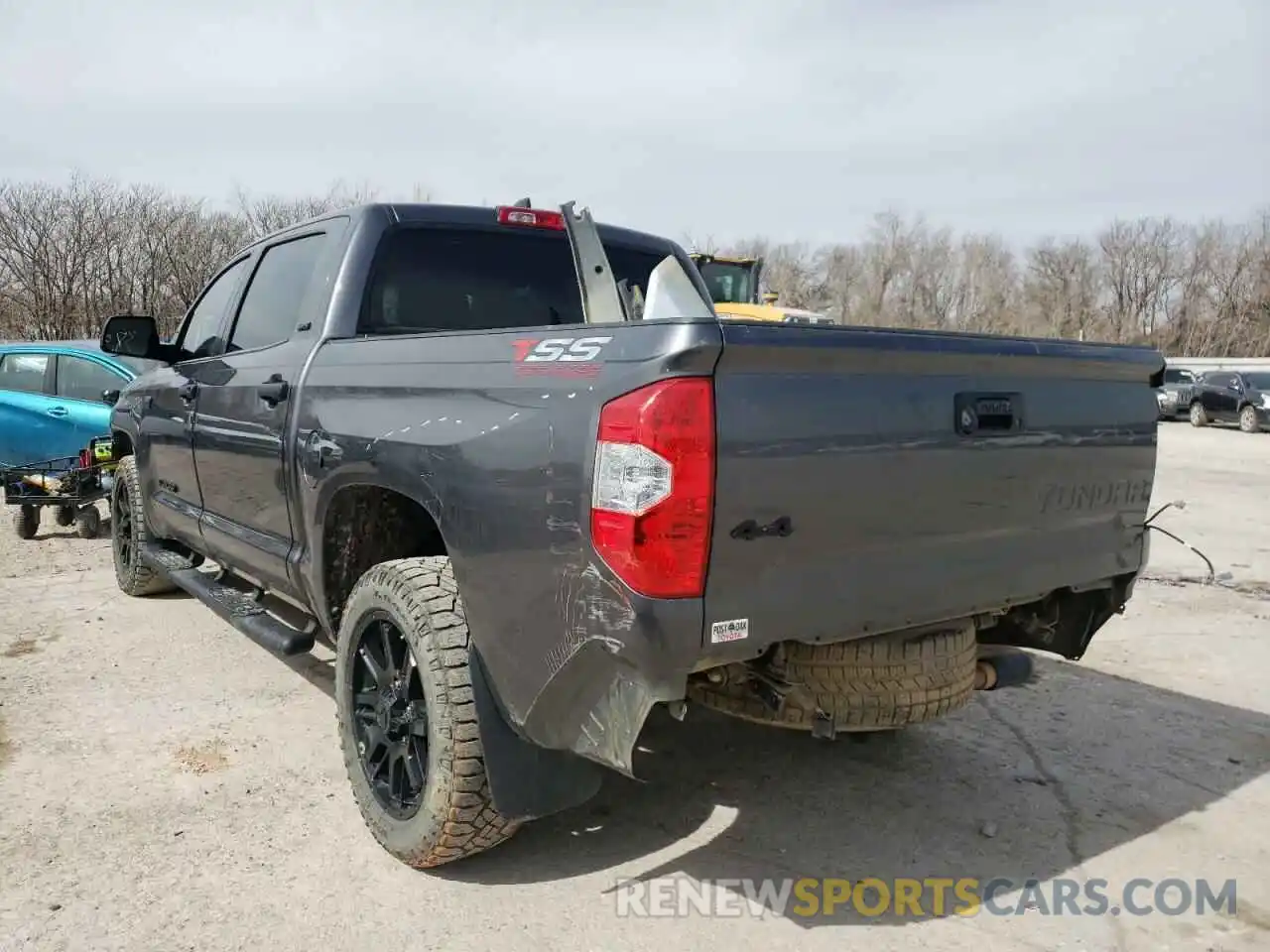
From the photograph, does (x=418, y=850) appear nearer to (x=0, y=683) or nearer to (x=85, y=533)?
(x=0, y=683)

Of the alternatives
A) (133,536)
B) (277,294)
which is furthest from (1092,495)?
(133,536)

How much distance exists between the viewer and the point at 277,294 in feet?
14.1

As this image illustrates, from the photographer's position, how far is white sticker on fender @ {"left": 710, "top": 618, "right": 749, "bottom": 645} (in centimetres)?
221

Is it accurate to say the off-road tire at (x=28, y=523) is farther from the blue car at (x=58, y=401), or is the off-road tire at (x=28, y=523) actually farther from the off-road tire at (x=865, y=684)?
the off-road tire at (x=865, y=684)

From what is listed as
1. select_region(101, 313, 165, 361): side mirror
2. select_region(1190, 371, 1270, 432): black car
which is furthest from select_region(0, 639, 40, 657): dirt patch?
select_region(1190, 371, 1270, 432): black car

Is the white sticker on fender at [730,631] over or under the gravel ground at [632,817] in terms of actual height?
over

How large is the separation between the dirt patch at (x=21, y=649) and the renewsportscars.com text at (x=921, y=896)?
3934 millimetres

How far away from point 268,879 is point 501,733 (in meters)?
0.96

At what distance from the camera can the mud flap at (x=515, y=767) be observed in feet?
8.70

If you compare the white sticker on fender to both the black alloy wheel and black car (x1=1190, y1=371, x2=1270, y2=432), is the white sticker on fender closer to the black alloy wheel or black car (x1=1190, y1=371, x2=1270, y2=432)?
the black alloy wheel

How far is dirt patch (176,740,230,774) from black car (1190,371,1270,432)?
79.9 ft

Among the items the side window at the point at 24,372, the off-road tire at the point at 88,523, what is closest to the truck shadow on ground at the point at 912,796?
the off-road tire at the point at 88,523

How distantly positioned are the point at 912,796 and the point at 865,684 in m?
1.05

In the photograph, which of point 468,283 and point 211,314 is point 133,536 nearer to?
point 211,314
